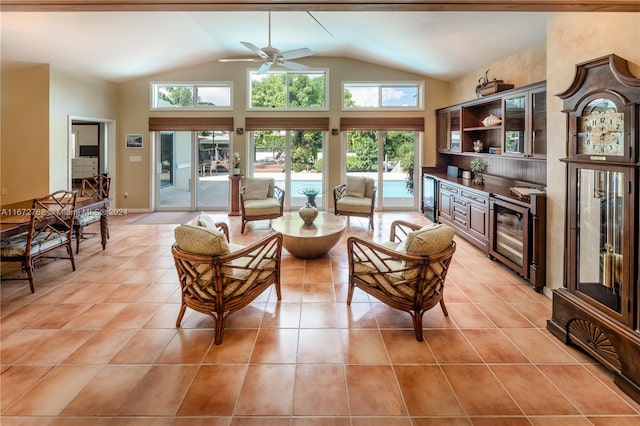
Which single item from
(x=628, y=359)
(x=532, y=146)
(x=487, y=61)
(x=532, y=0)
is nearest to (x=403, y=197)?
(x=487, y=61)

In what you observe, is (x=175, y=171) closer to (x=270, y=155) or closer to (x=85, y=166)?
(x=85, y=166)

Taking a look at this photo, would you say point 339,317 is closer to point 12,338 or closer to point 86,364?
point 86,364

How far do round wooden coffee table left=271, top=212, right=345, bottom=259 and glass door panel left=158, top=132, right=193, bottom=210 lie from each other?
4.59m

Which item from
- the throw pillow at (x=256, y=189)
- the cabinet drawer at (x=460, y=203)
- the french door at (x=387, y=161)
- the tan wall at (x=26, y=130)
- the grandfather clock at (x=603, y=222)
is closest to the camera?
the grandfather clock at (x=603, y=222)

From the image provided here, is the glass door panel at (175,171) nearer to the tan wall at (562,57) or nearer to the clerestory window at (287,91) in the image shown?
the clerestory window at (287,91)

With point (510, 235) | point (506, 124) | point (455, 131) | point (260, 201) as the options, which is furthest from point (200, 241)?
point (455, 131)

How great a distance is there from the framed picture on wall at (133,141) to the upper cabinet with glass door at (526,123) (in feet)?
25.4

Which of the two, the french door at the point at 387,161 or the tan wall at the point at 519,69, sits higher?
the tan wall at the point at 519,69

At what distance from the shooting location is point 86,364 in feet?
8.34

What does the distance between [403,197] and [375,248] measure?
20.2 feet

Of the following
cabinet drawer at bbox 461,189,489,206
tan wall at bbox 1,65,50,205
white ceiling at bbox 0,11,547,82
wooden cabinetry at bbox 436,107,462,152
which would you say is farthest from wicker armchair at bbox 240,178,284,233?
wooden cabinetry at bbox 436,107,462,152

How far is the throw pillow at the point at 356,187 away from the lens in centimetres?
738

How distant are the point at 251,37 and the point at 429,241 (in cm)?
585

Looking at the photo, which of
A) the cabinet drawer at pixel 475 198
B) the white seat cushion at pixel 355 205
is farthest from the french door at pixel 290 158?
the cabinet drawer at pixel 475 198
